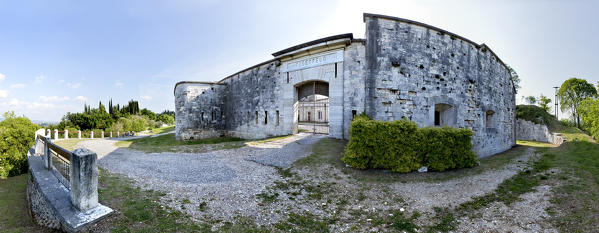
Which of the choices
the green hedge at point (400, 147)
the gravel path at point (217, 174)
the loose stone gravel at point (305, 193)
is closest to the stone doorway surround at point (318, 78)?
the gravel path at point (217, 174)

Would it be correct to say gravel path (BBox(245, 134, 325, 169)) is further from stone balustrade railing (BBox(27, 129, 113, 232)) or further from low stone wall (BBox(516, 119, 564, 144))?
low stone wall (BBox(516, 119, 564, 144))

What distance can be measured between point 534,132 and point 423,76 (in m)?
21.1

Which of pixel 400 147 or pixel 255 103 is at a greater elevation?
pixel 255 103

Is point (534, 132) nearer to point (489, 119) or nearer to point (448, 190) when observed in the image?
point (489, 119)

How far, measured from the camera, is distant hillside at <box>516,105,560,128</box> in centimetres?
2178

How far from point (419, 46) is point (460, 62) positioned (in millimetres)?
2912

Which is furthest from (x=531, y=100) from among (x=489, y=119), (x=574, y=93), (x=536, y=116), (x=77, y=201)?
(x=77, y=201)

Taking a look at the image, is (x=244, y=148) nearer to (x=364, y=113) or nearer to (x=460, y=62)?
(x=364, y=113)

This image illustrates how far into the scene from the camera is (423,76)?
10227mm

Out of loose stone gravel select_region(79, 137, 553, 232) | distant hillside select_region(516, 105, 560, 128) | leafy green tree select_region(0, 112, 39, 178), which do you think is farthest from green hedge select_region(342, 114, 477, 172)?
distant hillside select_region(516, 105, 560, 128)

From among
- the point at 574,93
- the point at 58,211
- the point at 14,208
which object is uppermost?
the point at 574,93

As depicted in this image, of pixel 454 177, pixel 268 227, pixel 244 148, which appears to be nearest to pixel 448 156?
pixel 454 177

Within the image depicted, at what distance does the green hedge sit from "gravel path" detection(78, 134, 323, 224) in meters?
2.20

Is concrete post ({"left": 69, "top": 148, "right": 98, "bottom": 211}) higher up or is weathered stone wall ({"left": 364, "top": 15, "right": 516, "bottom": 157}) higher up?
weathered stone wall ({"left": 364, "top": 15, "right": 516, "bottom": 157})
